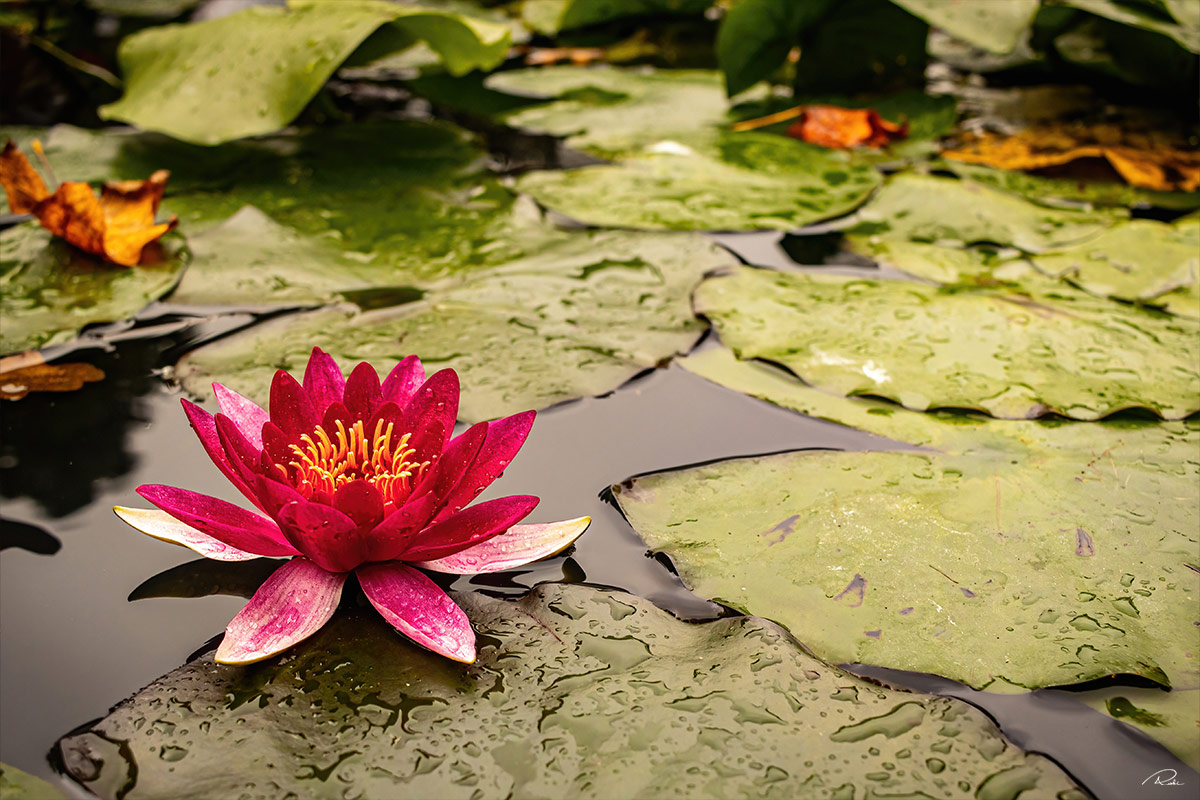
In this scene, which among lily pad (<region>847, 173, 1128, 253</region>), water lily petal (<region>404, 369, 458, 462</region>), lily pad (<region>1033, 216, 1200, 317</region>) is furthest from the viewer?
lily pad (<region>847, 173, 1128, 253</region>)

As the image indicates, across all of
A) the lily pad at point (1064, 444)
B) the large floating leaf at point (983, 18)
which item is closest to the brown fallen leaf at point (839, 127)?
the large floating leaf at point (983, 18)

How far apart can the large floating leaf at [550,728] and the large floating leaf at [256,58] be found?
1.83 metres

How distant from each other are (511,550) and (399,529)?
18cm

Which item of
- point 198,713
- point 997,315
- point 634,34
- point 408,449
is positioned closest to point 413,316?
point 408,449

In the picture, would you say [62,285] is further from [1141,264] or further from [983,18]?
[983,18]

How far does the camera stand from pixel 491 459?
1.25m

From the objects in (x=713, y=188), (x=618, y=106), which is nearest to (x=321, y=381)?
(x=713, y=188)

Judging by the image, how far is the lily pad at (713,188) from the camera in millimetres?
2412

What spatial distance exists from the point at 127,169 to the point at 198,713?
215cm

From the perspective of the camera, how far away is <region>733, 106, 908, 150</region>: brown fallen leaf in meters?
3.13

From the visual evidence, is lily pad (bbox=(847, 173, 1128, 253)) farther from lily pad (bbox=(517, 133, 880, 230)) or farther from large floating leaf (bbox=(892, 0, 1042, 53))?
large floating leaf (bbox=(892, 0, 1042, 53))

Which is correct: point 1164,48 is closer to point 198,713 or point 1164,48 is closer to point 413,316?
point 413,316

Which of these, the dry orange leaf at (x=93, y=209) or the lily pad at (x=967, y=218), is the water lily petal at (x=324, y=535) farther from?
the lily pad at (x=967, y=218)
